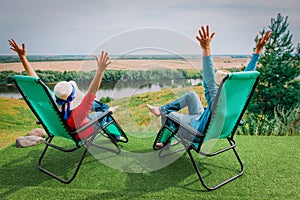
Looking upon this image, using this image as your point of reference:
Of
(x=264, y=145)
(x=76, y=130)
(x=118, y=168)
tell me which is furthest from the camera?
(x=264, y=145)

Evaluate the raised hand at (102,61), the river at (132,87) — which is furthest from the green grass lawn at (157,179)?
the raised hand at (102,61)

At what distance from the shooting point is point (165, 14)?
468 centimetres

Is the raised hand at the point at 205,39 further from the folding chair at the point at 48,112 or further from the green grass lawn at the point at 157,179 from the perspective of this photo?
the green grass lawn at the point at 157,179

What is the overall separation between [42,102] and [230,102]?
5.33 ft

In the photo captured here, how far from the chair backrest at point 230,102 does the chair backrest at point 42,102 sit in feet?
4.23

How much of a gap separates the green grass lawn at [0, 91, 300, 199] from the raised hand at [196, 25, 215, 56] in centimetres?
68

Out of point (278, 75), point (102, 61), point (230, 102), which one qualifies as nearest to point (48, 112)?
point (102, 61)

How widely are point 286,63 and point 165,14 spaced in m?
3.12

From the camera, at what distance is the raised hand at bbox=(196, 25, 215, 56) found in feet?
7.44

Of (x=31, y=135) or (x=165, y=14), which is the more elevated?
(x=165, y=14)

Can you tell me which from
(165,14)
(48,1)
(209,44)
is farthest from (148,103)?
(48,1)

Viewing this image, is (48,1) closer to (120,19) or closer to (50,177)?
(120,19)

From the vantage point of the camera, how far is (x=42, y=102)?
8.00ft

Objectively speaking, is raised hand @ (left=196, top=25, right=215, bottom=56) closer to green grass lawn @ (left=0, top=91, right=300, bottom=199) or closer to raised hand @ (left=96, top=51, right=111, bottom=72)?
green grass lawn @ (left=0, top=91, right=300, bottom=199)
